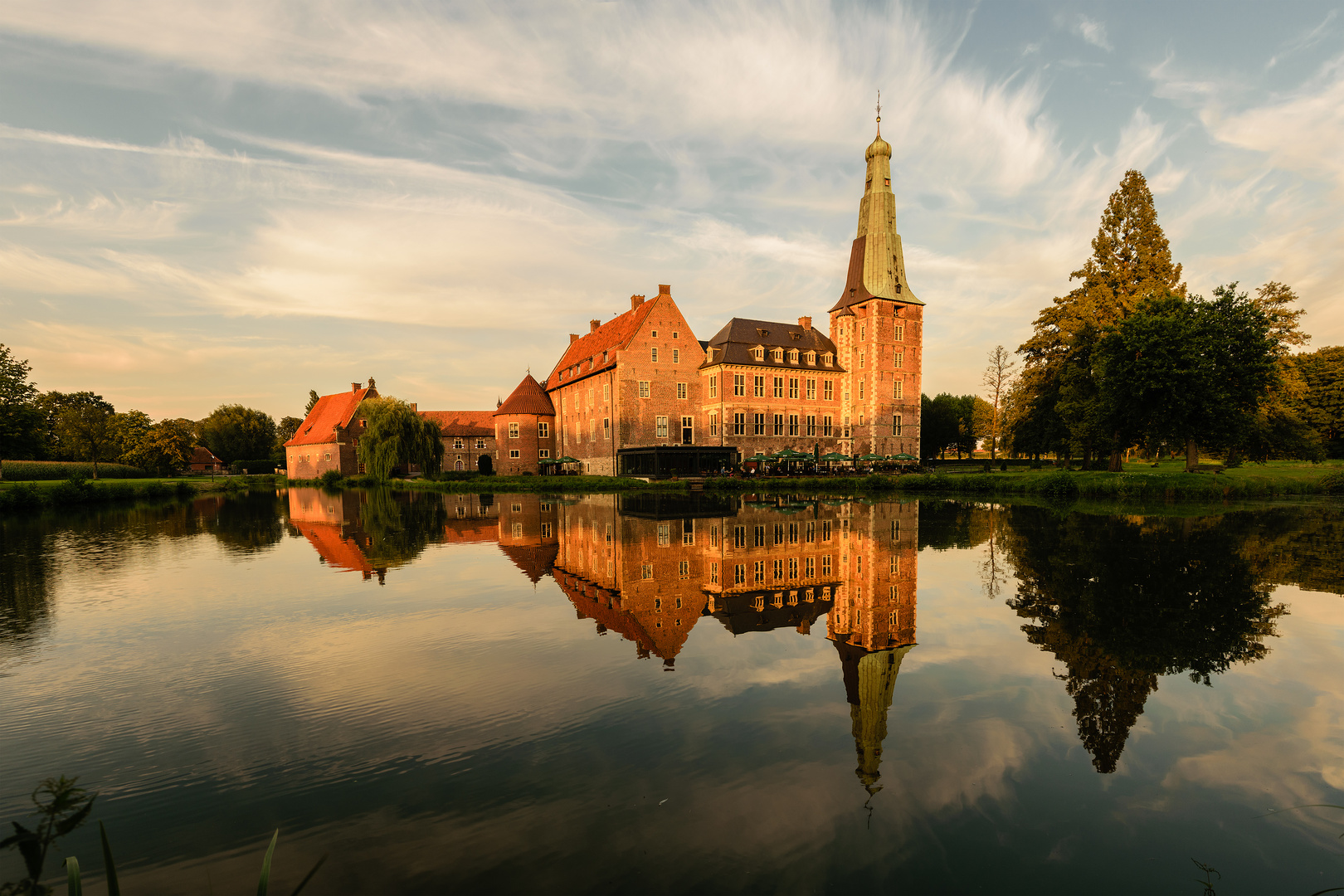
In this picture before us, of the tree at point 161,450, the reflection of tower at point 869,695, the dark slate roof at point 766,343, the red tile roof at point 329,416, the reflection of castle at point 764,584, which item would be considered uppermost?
the dark slate roof at point 766,343

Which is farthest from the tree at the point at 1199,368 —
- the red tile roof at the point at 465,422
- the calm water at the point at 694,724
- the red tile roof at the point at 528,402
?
the red tile roof at the point at 465,422

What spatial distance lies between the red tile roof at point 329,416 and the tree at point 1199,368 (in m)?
65.8

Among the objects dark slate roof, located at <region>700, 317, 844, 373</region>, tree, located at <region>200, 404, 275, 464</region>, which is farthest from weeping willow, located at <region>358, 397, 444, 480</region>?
tree, located at <region>200, 404, 275, 464</region>

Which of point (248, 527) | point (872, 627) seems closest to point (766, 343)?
point (248, 527)

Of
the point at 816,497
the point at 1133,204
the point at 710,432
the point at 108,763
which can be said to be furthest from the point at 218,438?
the point at 1133,204

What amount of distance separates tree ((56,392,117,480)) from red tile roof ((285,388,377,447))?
16623 millimetres

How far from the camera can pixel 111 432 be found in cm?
6094

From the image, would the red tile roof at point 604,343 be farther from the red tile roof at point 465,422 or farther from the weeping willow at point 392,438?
the weeping willow at point 392,438

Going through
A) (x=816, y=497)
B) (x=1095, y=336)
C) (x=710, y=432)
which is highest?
(x=1095, y=336)

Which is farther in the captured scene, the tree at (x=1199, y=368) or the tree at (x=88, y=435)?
the tree at (x=88, y=435)

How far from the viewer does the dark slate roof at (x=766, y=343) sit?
52.3 meters

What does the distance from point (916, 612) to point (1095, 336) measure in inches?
1617

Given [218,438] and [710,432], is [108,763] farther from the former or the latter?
[218,438]

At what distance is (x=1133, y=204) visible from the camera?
39.7m
